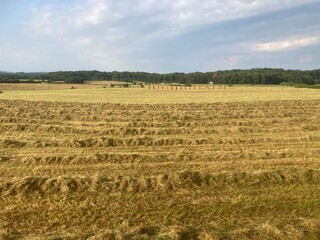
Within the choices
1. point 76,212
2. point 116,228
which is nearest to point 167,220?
point 116,228

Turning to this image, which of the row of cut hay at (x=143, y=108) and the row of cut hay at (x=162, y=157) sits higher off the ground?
the row of cut hay at (x=162, y=157)

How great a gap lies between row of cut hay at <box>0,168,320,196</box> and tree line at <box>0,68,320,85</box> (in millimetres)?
98489

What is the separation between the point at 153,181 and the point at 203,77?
12615cm

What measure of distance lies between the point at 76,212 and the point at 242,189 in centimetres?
425

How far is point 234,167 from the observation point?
12.3m

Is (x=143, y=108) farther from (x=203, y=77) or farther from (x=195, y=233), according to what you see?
(x=203, y=77)

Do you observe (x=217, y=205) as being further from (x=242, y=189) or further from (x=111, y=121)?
(x=111, y=121)

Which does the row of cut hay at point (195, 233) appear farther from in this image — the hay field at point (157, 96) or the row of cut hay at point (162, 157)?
the hay field at point (157, 96)

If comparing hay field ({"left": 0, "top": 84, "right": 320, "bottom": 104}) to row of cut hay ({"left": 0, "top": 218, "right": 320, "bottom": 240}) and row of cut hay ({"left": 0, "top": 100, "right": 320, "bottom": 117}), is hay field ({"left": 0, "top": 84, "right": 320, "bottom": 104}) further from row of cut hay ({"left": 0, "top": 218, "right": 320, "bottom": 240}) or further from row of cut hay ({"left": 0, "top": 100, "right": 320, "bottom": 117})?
row of cut hay ({"left": 0, "top": 218, "right": 320, "bottom": 240})

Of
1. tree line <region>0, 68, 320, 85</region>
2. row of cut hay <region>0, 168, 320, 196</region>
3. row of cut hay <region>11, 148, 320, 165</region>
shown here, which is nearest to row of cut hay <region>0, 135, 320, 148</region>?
row of cut hay <region>11, 148, 320, 165</region>

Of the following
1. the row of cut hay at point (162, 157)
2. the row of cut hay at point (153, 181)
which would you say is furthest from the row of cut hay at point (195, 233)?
the row of cut hay at point (162, 157)

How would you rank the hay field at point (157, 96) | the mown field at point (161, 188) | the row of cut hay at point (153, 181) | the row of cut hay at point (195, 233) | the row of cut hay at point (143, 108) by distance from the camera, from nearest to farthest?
the row of cut hay at point (195, 233)
the mown field at point (161, 188)
the row of cut hay at point (153, 181)
the row of cut hay at point (143, 108)
the hay field at point (157, 96)

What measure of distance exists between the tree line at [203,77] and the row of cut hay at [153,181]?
98.5 metres

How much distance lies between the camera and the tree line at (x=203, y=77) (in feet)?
388
